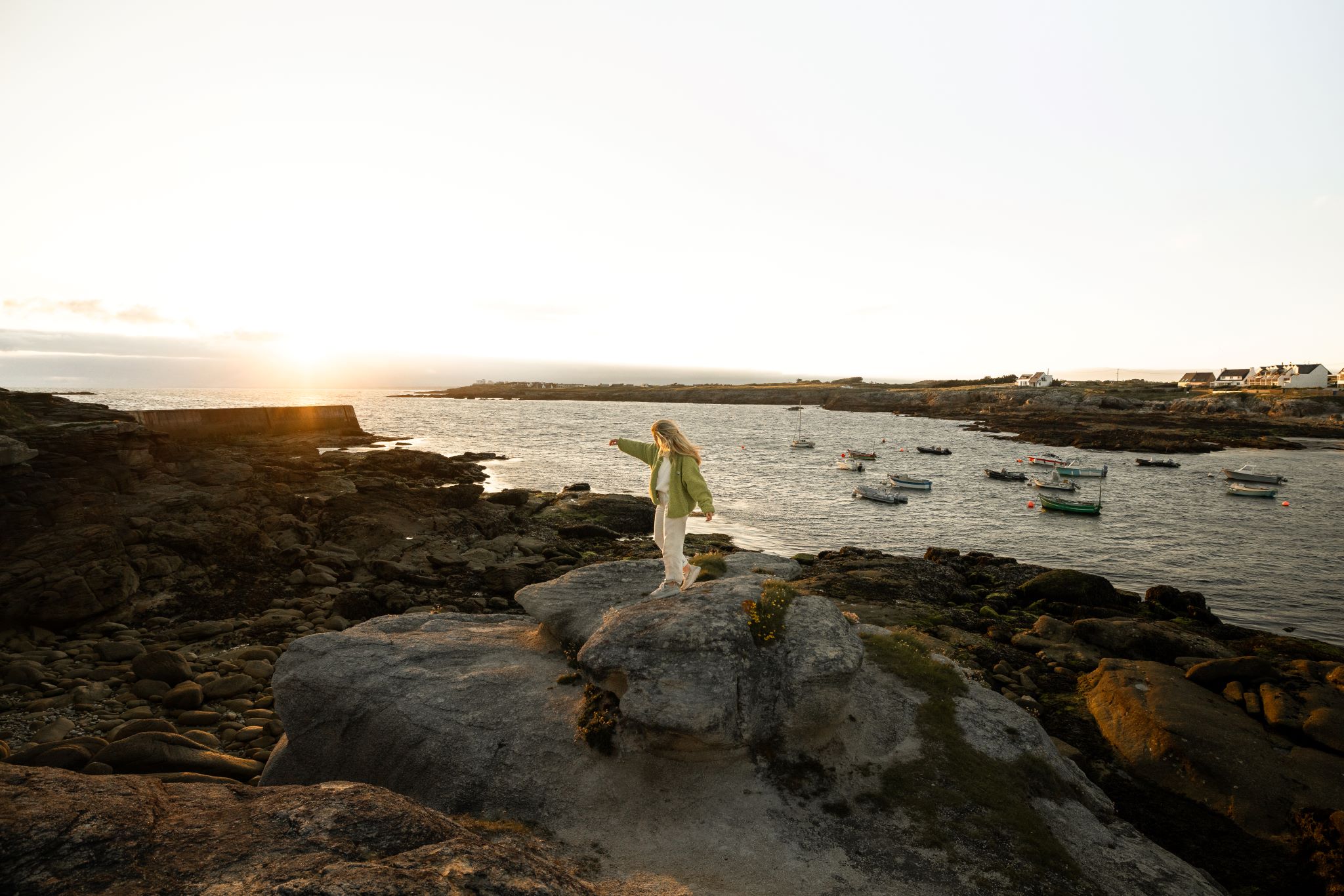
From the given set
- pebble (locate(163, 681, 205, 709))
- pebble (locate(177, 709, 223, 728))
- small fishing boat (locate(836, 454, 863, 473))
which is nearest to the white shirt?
pebble (locate(177, 709, 223, 728))

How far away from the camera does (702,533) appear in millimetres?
32531

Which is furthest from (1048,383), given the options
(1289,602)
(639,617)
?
(639,617)

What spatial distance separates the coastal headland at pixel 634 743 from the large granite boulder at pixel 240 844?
26mm

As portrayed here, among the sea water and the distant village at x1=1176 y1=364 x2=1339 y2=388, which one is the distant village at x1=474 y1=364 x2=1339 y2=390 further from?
the sea water

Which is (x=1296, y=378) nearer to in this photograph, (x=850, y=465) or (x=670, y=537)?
(x=850, y=465)

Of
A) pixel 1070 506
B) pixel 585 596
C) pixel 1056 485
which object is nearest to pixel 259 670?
pixel 585 596

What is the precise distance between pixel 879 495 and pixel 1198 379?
182935 millimetres

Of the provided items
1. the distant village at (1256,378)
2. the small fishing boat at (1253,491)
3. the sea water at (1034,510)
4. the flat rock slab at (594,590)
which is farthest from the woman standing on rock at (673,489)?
the distant village at (1256,378)

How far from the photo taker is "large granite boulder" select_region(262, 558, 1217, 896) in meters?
7.41

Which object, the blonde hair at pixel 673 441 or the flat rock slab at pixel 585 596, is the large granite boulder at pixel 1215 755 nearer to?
the flat rock slab at pixel 585 596

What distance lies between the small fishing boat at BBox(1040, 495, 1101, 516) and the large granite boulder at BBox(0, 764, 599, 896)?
44638mm

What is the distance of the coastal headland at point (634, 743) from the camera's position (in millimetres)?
5312

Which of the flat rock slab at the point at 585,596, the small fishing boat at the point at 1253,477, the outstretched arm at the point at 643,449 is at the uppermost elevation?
the outstretched arm at the point at 643,449

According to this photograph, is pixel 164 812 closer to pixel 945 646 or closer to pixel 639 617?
pixel 639 617
